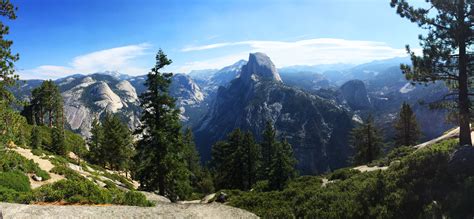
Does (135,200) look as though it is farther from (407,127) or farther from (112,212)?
(407,127)

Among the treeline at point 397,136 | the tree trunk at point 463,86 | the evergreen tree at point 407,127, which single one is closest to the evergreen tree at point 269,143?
the treeline at point 397,136

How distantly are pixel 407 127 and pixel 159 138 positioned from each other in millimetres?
48920

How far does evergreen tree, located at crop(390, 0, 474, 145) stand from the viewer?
765 inches

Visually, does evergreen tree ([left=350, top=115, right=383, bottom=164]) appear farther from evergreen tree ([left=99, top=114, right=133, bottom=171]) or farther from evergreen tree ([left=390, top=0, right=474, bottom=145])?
evergreen tree ([left=99, top=114, right=133, bottom=171])

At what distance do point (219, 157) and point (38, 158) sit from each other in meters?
47.3

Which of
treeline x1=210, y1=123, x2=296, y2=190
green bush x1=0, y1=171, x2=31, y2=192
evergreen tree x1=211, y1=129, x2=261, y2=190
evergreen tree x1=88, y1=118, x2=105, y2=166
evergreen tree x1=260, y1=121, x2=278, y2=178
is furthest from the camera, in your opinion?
evergreen tree x1=88, y1=118, x2=105, y2=166

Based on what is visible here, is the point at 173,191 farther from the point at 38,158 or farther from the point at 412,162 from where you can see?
the point at 412,162

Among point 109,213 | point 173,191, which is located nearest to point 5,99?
point 109,213

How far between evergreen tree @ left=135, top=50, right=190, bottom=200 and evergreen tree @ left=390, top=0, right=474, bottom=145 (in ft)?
66.2

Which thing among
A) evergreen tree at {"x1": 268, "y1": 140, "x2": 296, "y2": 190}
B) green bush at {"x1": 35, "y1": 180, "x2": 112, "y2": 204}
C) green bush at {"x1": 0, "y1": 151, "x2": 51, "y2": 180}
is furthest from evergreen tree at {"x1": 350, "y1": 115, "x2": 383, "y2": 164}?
green bush at {"x1": 35, "y1": 180, "x2": 112, "y2": 204}

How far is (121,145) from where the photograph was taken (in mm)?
62188

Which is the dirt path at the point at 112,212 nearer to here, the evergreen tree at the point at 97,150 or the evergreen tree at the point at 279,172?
the evergreen tree at the point at 279,172

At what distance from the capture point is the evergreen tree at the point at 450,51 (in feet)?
63.7

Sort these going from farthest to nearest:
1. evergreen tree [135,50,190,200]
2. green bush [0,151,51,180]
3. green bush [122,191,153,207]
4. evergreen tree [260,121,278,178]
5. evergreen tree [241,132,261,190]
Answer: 1. evergreen tree [241,132,261,190]
2. evergreen tree [260,121,278,178]
3. evergreen tree [135,50,190,200]
4. green bush [0,151,51,180]
5. green bush [122,191,153,207]
